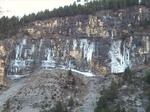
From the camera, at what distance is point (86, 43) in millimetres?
118062

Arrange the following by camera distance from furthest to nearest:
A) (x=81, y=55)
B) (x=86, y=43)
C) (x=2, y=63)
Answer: (x=86, y=43) → (x=2, y=63) → (x=81, y=55)

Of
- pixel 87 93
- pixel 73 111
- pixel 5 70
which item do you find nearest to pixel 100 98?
pixel 73 111

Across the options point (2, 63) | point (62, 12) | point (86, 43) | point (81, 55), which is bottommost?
point (2, 63)

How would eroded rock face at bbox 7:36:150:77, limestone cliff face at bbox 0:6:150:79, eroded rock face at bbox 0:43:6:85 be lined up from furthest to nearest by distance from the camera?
limestone cliff face at bbox 0:6:150:79 < eroded rock face at bbox 7:36:150:77 < eroded rock face at bbox 0:43:6:85

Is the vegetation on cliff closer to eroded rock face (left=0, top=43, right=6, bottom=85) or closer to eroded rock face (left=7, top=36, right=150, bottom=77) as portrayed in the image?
eroded rock face (left=0, top=43, right=6, bottom=85)

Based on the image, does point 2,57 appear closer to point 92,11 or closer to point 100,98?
point 92,11

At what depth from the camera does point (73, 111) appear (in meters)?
82.5

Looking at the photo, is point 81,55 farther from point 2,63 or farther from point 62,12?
point 2,63

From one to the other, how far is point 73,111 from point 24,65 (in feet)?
117

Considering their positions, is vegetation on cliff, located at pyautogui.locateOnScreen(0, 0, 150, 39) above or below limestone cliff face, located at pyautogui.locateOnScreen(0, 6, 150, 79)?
above

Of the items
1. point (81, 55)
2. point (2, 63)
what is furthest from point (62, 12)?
point (2, 63)

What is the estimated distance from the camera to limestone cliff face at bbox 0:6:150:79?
372 ft

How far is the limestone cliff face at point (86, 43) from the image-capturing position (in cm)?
Result: 11350

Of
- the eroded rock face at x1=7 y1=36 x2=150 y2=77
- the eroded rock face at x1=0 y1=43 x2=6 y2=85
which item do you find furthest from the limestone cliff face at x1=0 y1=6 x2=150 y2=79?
the eroded rock face at x1=0 y1=43 x2=6 y2=85
